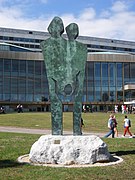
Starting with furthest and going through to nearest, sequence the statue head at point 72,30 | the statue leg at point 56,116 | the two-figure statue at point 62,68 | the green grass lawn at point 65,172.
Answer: the statue head at point 72,30 < the two-figure statue at point 62,68 < the statue leg at point 56,116 < the green grass lawn at point 65,172

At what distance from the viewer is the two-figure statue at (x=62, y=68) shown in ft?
33.1

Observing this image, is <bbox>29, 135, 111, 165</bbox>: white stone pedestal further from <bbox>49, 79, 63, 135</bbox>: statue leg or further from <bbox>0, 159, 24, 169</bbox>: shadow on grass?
<bbox>49, 79, 63, 135</bbox>: statue leg

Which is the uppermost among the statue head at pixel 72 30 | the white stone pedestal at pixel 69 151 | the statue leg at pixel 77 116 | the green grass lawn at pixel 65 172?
the statue head at pixel 72 30

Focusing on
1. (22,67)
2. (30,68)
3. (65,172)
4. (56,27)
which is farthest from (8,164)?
(30,68)

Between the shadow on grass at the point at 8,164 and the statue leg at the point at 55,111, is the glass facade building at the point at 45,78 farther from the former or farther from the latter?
the shadow on grass at the point at 8,164

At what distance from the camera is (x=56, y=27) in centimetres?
1014

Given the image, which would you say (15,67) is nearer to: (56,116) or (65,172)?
(56,116)

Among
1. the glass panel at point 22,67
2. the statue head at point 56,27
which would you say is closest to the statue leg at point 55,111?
the statue head at point 56,27

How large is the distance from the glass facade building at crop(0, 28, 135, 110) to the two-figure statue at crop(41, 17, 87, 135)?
159 feet

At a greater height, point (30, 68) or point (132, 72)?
point (30, 68)

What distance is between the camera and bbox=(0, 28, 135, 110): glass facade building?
59.9 metres

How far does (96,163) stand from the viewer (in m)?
9.03

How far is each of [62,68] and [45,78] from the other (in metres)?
52.7

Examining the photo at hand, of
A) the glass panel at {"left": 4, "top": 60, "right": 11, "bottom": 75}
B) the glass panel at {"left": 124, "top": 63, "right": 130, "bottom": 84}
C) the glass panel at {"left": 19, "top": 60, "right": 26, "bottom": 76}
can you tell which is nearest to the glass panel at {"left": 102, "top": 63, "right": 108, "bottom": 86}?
the glass panel at {"left": 124, "top": 63, "right": 130, "bottom": 84}
